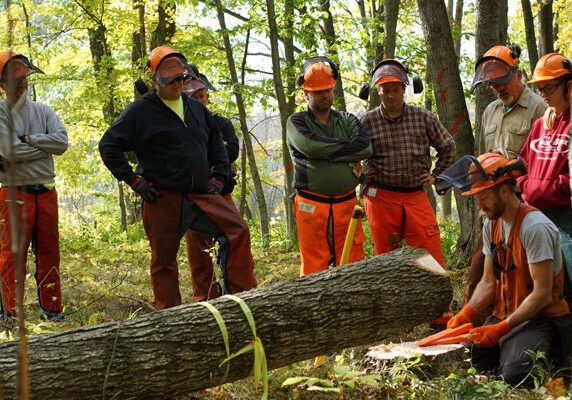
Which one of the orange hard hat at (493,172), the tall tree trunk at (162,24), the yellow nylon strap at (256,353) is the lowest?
the yellow nylon strap at (256,353)

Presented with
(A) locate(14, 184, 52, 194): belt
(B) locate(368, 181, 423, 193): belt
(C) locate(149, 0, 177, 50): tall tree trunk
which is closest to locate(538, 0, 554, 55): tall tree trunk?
(C) locate(149, 0, 177, 50): tall tree trunk

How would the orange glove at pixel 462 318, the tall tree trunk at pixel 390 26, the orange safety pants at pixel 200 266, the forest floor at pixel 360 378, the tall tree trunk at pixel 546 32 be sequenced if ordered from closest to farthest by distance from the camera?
the forest floor at pixel 360 378 < the orange glove at pixel 462 318 < the orange safety pants at pixel 200 266 < the tall tree trunk at pixel 390 26 < the tall tree trunk at pixel 546 32

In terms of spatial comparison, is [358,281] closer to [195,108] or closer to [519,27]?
[195,108]

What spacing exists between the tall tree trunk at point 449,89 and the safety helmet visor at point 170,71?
3.10 meters

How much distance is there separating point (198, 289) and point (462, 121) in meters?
3.28

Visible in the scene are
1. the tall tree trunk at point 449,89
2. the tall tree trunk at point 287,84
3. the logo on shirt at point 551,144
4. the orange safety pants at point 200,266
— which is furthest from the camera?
the tall tree trunk at point 287,84

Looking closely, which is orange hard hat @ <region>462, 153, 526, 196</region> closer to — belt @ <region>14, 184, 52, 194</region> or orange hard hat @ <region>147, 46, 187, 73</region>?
orange hard hat @ <region>147, 46, 187, 73</region>

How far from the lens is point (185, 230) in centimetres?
565

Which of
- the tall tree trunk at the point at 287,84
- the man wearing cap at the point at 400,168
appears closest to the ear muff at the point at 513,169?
the man wearing cap at the point at 400,168

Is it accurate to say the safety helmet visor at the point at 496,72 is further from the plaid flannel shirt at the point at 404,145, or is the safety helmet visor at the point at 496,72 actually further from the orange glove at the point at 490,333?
the orange glove at the point at 490,333

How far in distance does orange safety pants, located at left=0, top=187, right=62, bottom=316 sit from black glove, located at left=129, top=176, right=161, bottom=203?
3.50 ft

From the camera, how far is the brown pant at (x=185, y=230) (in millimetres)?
5559

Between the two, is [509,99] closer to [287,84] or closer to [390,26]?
[390,26]

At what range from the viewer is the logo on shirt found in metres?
4.80
